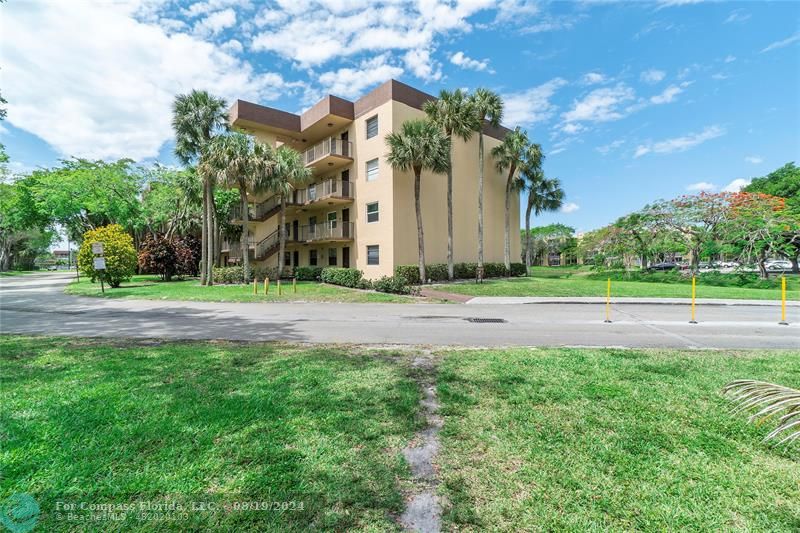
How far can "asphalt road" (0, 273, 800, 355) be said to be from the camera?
7934 millimetres

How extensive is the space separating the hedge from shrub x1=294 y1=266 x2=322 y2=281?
7401 millimetres

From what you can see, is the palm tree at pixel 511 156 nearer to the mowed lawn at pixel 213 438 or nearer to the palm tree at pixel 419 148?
the palm tree at pixel 419 148

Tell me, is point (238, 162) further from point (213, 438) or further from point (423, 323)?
point (213, 438)

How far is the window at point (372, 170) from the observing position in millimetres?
22266

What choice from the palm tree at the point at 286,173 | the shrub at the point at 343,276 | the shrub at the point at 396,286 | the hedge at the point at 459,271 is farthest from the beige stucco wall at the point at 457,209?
the palm tree at the point at 286,173

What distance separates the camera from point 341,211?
24.9 metres

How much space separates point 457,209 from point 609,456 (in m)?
22.8

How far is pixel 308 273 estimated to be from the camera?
25.5 m

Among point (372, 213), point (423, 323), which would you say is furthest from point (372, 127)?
point (423, 323)

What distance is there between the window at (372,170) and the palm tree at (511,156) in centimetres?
1081

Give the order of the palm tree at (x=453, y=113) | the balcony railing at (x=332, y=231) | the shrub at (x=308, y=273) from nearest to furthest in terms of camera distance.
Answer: the palm tree at (x=453, y=113)
the balcony railing at (x=332, y=231)
the shrub at (x=308, y=273)

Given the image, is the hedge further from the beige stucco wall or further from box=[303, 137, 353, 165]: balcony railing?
box=[303, 137, 353, 165]: balcony railing

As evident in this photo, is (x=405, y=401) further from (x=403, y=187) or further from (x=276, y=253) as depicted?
(x=276, y=253)

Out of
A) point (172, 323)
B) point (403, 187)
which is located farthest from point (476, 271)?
point (172, 323)
